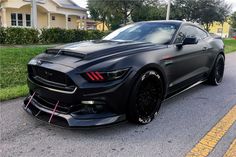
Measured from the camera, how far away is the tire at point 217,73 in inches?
238

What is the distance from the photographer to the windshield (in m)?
4.50

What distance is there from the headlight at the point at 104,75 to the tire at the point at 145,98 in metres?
0.27

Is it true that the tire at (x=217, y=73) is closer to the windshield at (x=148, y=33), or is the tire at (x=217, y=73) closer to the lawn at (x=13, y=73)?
the windshield at (x=148, y=33)

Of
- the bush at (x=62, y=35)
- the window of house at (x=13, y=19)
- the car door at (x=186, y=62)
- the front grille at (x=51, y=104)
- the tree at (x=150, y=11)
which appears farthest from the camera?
the tree at (x=150, y=11)

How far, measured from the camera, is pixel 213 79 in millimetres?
6113

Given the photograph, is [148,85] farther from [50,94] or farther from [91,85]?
[50,94]

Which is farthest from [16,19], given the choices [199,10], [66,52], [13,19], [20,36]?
[66,52]

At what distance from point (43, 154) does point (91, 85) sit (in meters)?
0.92

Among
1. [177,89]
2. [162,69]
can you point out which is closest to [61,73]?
[162,69]

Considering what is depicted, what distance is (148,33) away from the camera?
468cm

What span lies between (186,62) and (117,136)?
78.1 inches

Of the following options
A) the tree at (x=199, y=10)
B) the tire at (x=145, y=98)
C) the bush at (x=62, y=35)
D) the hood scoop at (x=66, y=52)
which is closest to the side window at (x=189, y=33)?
the tire at (x=145, y=98)

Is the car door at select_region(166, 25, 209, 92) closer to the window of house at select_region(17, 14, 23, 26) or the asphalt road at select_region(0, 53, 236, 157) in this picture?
the asphalt road at select_region(0, 53, 236, 157)

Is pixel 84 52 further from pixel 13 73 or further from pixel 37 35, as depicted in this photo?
pixel 37 35
